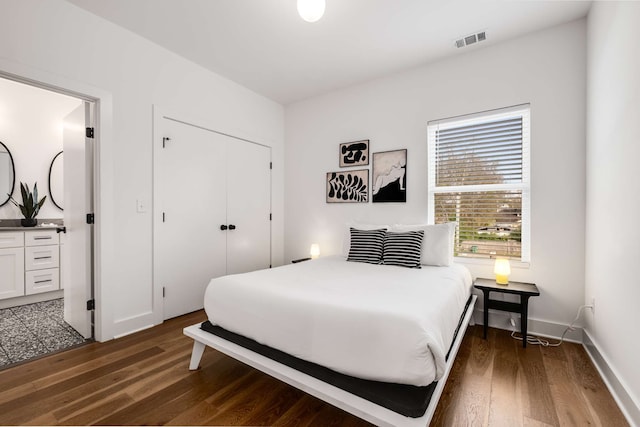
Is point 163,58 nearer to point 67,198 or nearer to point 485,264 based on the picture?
point 67,198

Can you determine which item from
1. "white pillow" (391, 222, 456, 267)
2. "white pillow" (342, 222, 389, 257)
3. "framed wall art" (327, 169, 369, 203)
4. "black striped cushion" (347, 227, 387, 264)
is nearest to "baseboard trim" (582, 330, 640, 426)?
"white pillow" (391, 222, 456, 267)

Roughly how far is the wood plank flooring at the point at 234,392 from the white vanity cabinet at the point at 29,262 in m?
1.97

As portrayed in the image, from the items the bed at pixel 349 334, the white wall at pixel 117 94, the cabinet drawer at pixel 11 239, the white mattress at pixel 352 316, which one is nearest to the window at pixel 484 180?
the white mattress at pixel 352 316

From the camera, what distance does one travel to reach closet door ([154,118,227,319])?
3004mm

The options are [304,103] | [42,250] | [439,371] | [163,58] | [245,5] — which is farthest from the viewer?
[304,103]

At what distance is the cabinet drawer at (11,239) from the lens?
341cm

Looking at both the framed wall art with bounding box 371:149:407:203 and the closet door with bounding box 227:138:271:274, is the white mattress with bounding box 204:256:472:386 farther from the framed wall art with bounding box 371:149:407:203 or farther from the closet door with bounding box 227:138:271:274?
the closet door with bounding box 227:138:271:274

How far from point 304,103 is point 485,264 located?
3.07 metres

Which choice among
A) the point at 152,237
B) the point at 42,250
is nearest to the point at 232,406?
the point at 152,237

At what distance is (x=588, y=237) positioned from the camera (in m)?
2.44

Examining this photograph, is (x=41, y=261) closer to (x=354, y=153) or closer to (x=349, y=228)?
(x=349, y=228)

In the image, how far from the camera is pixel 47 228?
371 centimetres

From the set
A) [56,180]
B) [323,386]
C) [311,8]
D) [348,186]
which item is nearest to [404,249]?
[348,186]

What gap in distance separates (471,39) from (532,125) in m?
0.97
